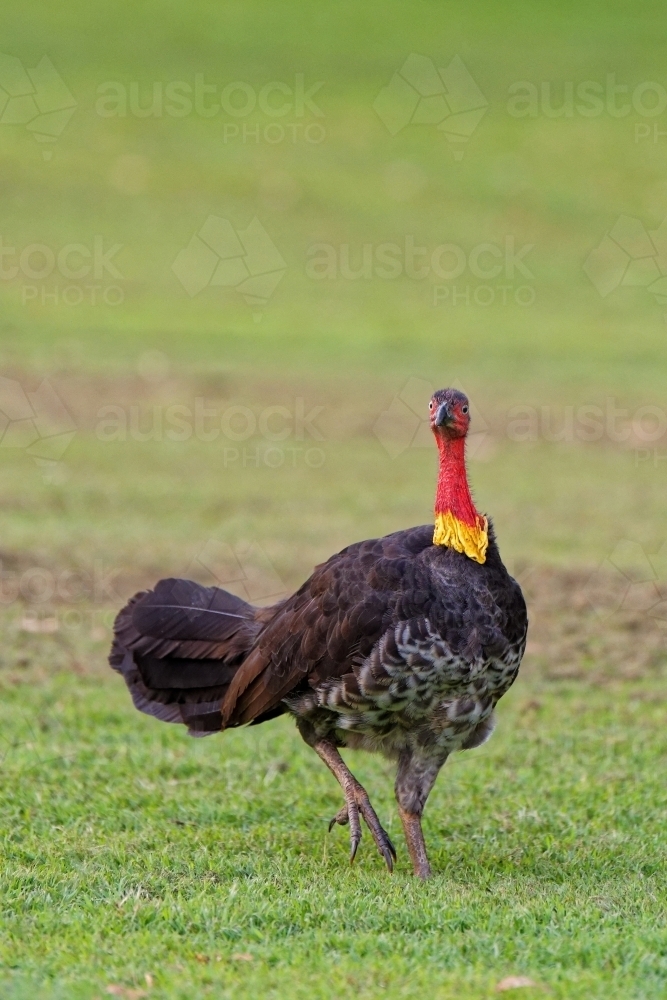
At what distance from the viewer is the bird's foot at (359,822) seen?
6.32 m

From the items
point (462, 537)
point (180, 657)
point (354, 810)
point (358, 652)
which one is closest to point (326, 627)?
point (358, 652)

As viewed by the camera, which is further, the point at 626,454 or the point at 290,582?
the point at 626,454

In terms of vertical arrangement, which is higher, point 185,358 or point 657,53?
point 657,53

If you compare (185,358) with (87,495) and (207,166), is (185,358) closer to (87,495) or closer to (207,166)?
(87,495)

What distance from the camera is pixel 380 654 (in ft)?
20.1

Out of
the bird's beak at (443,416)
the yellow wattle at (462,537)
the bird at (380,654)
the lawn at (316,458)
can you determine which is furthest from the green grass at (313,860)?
the bird's beak at (443,416)

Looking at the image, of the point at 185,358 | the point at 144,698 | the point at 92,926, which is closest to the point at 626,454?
the point at 185,358

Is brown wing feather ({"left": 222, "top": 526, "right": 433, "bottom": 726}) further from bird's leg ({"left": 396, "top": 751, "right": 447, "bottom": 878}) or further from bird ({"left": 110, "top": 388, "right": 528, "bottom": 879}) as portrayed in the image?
bird's leg ({"left": 396, "top": 751, "right": 447, "bottom": 878})

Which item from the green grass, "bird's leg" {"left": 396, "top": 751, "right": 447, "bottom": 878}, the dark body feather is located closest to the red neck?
the dark body feather

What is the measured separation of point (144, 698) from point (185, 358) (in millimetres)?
12613

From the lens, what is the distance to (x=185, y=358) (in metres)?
19.3

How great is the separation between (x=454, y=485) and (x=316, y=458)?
9.28 meters

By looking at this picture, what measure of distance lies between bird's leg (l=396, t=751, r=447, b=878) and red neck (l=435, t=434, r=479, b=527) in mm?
Answer: 1033

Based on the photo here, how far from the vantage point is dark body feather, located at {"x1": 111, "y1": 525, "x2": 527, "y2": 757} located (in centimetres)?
613
